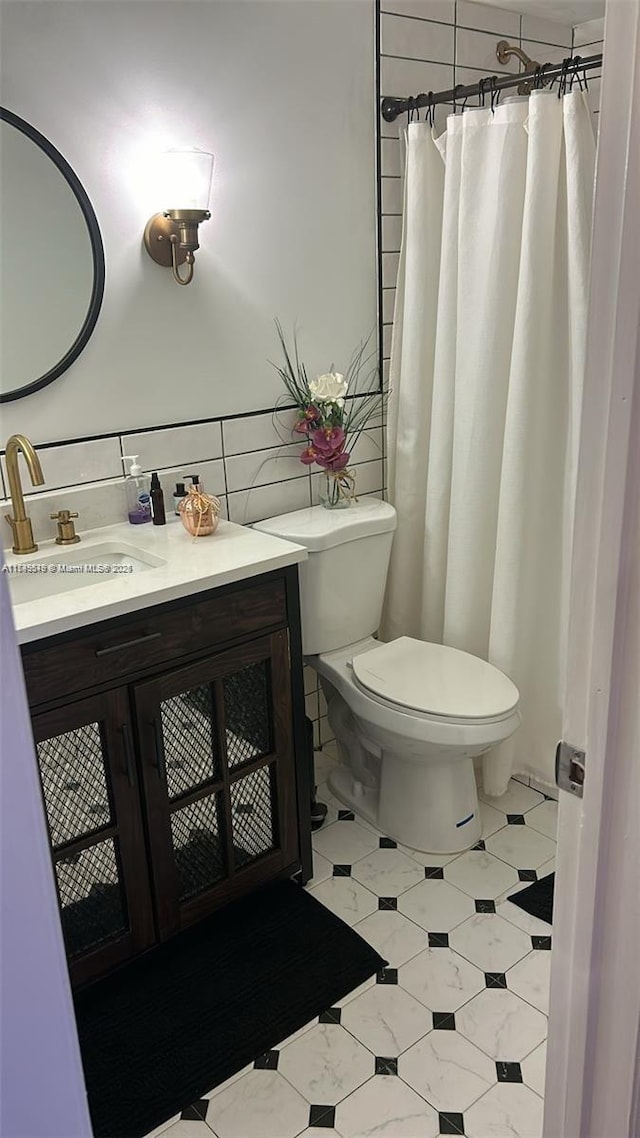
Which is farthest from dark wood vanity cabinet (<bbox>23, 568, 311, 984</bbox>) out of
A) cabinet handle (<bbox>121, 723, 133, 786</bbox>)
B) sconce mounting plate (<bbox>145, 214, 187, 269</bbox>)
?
sconce mounting plate (<bbox>145, 214, 187, 269</bbox>)

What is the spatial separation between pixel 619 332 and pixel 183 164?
1.48 metres

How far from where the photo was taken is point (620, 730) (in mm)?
966

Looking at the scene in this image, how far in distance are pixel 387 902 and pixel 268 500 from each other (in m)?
1.10

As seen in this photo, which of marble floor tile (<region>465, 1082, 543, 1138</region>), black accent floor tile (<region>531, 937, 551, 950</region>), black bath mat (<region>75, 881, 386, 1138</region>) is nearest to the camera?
marble floor tile (<region>465, 1082, 543, 1138</region>)

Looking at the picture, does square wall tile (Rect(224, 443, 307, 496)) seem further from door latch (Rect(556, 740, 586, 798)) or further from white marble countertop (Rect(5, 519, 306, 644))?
door latch (Rect(556, 740, 586, 798))

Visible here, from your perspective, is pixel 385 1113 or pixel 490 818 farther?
pixel 490 818

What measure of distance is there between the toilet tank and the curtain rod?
107 cm

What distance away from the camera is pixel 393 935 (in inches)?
85.1

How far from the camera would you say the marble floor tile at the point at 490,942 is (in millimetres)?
2076

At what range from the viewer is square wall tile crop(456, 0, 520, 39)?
2.56 metres

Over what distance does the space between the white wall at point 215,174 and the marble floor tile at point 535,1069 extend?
163cm

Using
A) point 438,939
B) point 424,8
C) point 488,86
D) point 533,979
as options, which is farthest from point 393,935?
point 424,8

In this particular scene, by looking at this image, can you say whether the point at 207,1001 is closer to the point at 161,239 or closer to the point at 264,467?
the point at 264,467

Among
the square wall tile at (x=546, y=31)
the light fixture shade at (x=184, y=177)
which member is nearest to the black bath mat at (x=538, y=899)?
the light fixture shade at (x=184, y=177)
